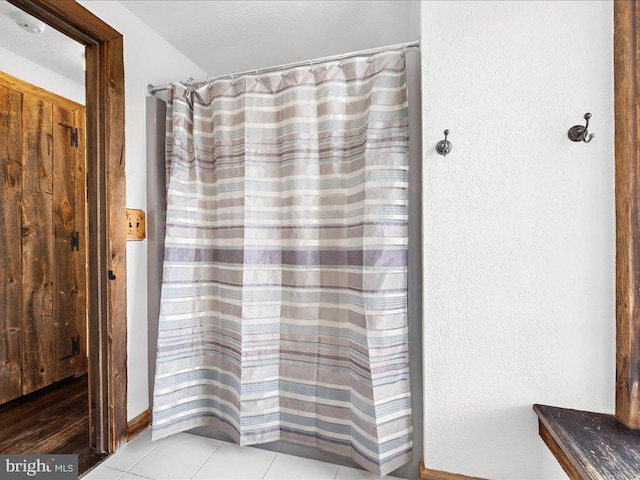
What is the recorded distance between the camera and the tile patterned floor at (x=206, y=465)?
1346 millimetres

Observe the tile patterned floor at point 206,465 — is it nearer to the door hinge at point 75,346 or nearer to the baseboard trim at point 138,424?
the baseboard trim at point 138,424

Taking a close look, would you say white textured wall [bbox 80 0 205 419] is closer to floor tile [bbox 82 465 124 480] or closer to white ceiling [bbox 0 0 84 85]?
floor tile [bbox 82 465 124 480]

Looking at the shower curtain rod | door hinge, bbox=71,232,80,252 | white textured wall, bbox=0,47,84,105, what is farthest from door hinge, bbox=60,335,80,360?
the shower curtain rod

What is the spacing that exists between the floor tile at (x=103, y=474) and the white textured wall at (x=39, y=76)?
97.2 inches

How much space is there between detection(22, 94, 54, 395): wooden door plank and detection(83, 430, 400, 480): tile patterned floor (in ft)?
4.03

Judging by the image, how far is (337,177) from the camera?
1384mm

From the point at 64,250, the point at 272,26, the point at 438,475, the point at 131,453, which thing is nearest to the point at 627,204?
the point at 438,475

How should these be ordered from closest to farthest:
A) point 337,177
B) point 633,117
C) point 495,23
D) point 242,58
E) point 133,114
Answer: point 633,117, point 495,23, point 337,177, point 133,114, point 242,58

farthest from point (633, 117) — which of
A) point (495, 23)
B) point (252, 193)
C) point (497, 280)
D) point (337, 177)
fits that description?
point (252, 193)

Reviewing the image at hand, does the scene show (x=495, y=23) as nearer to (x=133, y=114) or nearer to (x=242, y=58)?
(x=242, y=58)

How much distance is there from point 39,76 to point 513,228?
3145mm

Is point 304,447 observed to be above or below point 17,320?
below

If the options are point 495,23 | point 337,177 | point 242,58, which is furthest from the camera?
point 242,58

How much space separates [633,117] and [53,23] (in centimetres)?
224
